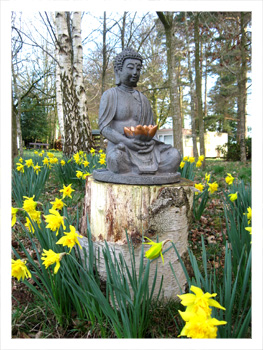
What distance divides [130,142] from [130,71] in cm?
67

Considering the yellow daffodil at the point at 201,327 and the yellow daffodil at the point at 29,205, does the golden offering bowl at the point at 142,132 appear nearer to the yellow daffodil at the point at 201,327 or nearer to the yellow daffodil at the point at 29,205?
the yellow daffodil at the point at 29,205

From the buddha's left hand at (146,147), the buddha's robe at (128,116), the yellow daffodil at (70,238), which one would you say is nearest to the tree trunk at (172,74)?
the buddha's robe at (128,116)

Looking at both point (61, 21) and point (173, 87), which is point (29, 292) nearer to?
point (173, 87)

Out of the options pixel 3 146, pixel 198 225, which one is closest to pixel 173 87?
pixel 198 225

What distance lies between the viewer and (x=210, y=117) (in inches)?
688

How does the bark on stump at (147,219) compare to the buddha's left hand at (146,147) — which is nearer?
the bark on stump at (147,219)

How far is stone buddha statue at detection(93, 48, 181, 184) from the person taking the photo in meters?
1.98

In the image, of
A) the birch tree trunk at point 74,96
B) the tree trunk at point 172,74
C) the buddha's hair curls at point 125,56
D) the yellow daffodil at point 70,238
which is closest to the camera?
the yellow daffodil at point 70,238

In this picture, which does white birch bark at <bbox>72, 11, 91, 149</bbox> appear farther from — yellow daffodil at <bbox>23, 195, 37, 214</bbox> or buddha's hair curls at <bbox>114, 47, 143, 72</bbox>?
yellow daffodil at <bbox>23, 195, 37, 214</bbox>

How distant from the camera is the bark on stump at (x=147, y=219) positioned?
1794 millimetres

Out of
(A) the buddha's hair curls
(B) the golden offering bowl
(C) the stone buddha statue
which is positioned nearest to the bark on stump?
(C) the stone buddha statue

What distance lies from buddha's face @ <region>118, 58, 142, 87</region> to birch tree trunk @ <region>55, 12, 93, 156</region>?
3811 mm

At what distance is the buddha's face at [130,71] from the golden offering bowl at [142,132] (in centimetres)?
50

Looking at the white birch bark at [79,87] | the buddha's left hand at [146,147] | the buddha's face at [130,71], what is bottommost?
the buddha's left hand at [146,147]
